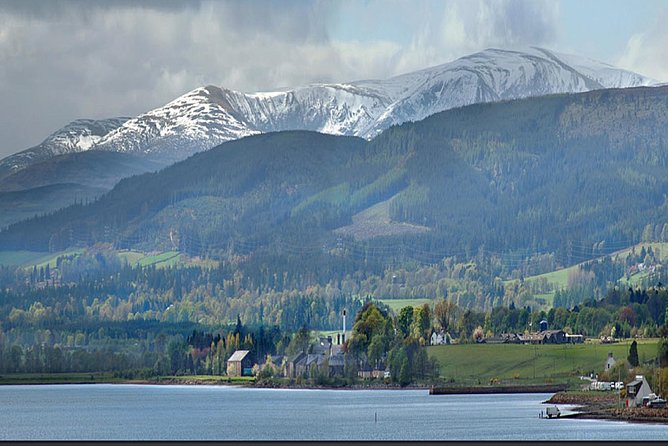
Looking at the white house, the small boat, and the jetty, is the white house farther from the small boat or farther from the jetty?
the small boat

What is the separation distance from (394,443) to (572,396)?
55.9 m

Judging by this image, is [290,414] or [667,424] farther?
[290,414]

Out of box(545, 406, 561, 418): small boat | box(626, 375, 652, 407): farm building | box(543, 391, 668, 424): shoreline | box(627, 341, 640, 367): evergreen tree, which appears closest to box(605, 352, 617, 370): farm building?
box(627, 341, 640, 367): evergreen tree

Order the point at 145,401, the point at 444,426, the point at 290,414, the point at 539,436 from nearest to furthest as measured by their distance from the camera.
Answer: the point at 539,436, the point at 444,426, the point at 290,414, the point at 145,401

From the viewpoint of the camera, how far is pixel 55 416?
542ft

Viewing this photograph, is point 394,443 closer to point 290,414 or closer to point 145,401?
point 290,414

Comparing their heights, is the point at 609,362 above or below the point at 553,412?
above

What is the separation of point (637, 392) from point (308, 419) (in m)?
30.4

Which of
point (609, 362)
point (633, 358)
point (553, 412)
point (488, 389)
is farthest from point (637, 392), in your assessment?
point (488, 389)

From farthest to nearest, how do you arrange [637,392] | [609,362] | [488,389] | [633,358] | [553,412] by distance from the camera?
1. [488,389]
2. [609,362]
3. [633,358]
4. [637,392]
5. [553,412]

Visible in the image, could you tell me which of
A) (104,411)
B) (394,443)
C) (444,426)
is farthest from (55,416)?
(394,443)

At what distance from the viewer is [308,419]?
486 ft

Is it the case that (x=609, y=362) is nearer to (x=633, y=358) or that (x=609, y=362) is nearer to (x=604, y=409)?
(x=633, y=358)

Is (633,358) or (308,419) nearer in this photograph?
(308,419)
